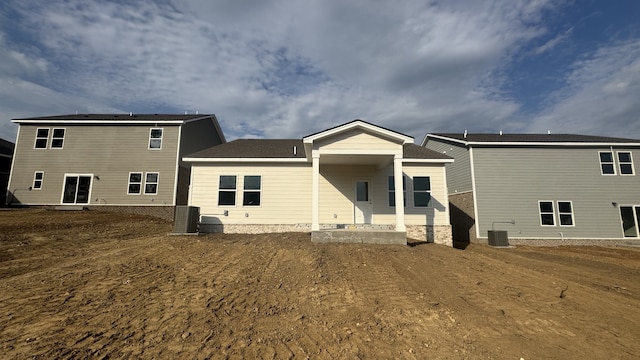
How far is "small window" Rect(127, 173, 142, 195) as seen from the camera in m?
16.9

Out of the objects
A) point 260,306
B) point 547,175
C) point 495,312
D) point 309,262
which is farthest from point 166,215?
point 547,175

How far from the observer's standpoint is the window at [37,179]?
17.1m

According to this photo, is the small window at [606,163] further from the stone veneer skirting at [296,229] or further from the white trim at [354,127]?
the white trim at [354,127]

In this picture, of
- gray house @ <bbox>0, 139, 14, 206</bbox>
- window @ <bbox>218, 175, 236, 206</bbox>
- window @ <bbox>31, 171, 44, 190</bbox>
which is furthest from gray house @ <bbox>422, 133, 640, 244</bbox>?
gray house @ <bbox>0, 139, 14, 206</bbox>

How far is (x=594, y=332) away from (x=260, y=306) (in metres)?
5.19

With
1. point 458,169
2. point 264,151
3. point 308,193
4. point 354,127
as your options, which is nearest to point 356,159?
point 354,127

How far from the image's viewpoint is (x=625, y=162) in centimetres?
1538

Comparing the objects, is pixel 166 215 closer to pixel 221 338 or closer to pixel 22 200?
pixel 22 200

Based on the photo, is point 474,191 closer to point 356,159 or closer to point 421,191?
point 421,191

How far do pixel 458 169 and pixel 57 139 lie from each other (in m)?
24.4

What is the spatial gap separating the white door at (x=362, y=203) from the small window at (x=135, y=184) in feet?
42.5

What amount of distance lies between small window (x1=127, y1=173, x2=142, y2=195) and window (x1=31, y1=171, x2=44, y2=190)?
536cm

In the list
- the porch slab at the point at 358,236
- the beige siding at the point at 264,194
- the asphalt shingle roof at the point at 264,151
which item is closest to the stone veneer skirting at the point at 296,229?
the beige siding at the point at 264,194

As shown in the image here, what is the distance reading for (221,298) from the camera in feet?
16.7
